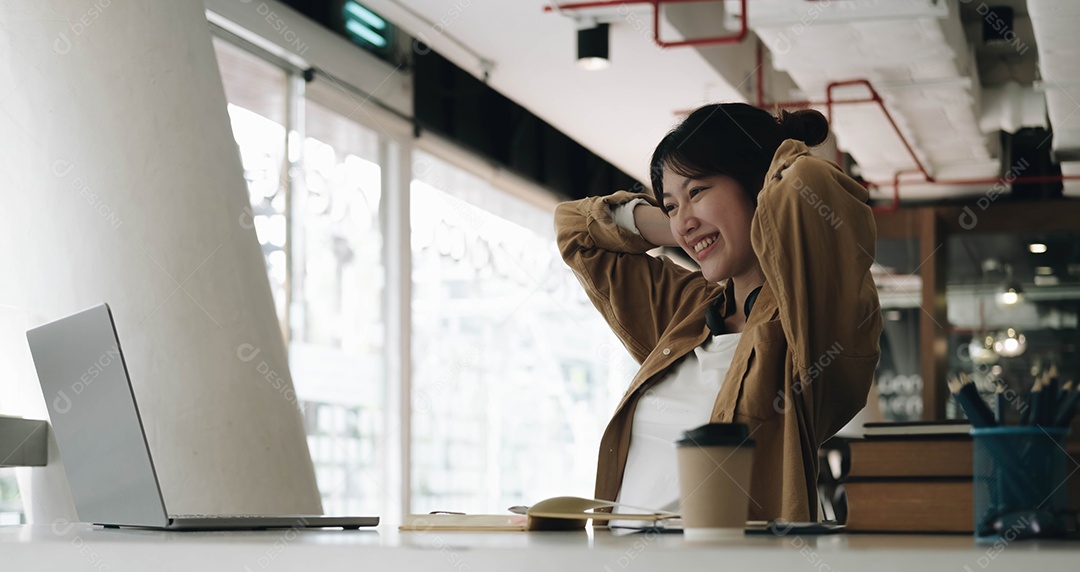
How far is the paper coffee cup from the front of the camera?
956 millimetres

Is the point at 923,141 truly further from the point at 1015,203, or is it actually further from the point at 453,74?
the point at 453,74

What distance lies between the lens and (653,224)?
2205 millimetres

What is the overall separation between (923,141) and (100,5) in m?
4.64

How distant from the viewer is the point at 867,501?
3.28 ft

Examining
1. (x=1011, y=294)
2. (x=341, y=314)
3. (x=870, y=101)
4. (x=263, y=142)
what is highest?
(x=870, y=101)

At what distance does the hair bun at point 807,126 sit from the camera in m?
1.87

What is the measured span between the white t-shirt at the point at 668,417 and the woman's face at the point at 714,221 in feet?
0.40

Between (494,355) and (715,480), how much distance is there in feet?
18.9

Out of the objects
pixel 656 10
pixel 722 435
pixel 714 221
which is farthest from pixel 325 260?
pixel 722 435

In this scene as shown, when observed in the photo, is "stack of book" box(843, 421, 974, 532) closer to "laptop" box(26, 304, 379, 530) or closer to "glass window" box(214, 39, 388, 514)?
"laptop" box(26, 304, 379, 530)

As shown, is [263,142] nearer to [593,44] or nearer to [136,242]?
[593,44]

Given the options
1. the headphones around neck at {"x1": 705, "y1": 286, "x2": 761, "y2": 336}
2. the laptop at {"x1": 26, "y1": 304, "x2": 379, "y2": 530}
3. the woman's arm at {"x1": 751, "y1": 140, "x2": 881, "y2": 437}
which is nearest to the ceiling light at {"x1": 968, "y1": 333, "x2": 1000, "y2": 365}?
the headphones around neck at {"x1": 705, "y1": 286, "x2": 761, "y2": 336}

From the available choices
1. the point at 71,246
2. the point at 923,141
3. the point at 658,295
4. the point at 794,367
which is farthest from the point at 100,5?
the point at 923,141

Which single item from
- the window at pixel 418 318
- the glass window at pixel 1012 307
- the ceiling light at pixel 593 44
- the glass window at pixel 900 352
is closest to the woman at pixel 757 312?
the ceiling light at pixel 593 44
